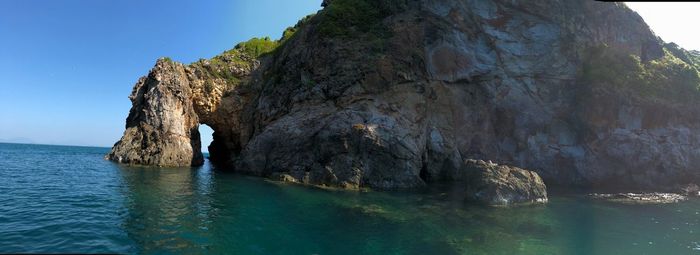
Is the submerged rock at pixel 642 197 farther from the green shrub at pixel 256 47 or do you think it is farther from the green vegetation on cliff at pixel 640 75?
the green shrub at pixel 256 47

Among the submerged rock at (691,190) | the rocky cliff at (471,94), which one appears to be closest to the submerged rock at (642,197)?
the submerged rock at (691,190)

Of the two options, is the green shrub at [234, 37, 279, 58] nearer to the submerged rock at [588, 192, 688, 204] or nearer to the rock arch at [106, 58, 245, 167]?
the rock arch at [106, 58, 245, 167]

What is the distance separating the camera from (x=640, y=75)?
152ft

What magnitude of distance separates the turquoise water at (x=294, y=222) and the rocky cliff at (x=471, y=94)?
13.0 m

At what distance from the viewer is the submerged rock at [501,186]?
29.2 m

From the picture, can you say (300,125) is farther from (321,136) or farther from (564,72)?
(564,72)

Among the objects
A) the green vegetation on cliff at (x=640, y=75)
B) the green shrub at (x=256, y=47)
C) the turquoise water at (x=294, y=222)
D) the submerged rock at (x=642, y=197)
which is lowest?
the turquoise water at (x=294, y=222)

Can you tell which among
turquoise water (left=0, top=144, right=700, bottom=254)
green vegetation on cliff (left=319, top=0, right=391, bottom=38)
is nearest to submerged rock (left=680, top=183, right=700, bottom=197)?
turquoise water (left=0, top=144, right=700, bottom=254)

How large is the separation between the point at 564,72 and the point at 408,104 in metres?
22.4

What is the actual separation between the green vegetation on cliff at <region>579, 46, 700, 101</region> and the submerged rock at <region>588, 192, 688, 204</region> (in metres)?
14.3

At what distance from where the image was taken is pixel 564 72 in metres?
48.0

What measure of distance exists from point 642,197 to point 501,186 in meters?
17.8

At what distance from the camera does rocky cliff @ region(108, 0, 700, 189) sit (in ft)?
141

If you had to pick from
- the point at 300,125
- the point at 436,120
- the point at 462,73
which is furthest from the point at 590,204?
the point at 300,125
